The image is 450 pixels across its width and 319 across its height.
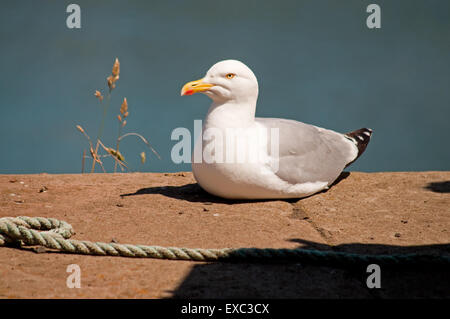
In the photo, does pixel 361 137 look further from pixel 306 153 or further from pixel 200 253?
pixel 200 253

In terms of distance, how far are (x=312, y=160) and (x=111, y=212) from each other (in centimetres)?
202

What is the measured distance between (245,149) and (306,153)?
768mm

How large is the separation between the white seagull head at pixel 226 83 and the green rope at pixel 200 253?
1772 mm

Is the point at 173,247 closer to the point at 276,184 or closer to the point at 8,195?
the point at 276,184

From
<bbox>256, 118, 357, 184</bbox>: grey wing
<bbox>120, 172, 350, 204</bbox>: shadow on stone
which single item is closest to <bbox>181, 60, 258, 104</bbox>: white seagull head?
<bbox>256, 118, 357, 184</bbox>: grey wing

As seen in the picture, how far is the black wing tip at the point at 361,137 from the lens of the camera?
233 inches

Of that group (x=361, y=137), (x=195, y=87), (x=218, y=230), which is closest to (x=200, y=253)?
(x=218, y=230)

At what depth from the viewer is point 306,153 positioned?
16.7ft

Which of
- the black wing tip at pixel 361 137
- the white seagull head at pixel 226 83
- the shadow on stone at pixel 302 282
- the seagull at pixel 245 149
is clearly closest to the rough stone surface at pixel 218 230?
the shadow on stone at pixel 302 282

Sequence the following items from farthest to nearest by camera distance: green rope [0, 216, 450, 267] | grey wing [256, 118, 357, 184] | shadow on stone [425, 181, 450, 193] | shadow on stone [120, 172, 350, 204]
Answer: shadow on stone [425, 181, 450, 193], shadow on stone [120, 172, 350, 204], grey wing [256, 118, 357, 184], green rope [0, 216, 450, 267]

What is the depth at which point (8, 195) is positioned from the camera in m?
5.22

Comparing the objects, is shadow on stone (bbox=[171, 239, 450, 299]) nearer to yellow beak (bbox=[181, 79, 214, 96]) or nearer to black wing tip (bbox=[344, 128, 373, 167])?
yellow beak (bbox=[181, 79, 214, 96])

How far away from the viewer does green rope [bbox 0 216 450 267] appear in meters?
3.30
